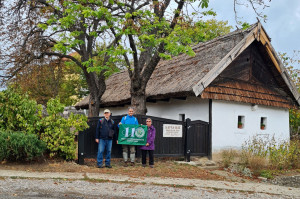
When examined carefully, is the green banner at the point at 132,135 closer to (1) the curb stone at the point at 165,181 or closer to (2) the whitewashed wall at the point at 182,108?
(1) the curb stone at the point at 165,181

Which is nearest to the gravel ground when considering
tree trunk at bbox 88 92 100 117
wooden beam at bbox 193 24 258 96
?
wooden beam at bbox 193 24 258 96

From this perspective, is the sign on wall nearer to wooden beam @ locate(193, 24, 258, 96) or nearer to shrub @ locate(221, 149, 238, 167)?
wooden beam @ locate(193, 24, 258, 96)

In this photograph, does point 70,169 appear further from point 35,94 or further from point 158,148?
point 35,94

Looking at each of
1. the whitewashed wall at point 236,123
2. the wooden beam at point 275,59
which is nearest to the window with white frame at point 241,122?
the whitewashed wall at point 236,123

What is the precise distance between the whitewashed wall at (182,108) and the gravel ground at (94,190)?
5.75m

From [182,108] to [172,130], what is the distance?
110 inches

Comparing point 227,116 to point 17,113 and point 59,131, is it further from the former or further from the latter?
point 17,113

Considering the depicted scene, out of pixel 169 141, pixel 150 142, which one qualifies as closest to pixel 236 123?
pixel 169 141

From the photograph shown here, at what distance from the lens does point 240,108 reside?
47.9 feet

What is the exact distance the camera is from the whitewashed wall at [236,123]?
44.2ft

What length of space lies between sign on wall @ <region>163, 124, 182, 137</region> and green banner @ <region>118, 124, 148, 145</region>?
1.35m

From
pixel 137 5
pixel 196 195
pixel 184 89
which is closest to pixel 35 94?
pixel 137 5

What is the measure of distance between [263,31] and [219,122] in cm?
481

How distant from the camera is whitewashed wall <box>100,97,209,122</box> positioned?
1363 centimetres
